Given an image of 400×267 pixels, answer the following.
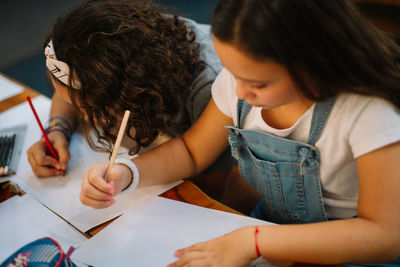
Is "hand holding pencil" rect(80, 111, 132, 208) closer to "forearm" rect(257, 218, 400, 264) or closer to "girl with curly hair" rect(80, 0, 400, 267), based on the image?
"girl with curly hair" rect(80, 0, 400, 267)

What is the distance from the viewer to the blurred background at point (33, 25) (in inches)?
86.7

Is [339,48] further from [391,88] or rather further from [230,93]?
[230,93]

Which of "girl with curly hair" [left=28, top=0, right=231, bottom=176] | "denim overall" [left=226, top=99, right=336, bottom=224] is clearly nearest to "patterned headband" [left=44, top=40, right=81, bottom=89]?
"girl with curly hair" [left=28, top=0, right=231, bottom=176]

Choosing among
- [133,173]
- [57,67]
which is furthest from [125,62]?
[133,173]

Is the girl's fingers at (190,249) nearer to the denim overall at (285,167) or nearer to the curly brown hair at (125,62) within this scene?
the denim overall at (285,167)

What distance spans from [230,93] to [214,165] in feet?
0.99

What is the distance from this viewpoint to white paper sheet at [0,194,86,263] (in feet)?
2.55

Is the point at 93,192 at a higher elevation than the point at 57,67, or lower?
lower

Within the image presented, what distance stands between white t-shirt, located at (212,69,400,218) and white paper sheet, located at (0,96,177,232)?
27 centimetres

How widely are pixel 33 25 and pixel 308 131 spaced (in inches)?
132

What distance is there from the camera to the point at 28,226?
2.70ft

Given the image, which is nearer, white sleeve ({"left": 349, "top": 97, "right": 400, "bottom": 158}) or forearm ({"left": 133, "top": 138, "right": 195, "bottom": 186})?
white sleeve ({"left": 349, "top": 97, "right": 400, "bottom": 158})

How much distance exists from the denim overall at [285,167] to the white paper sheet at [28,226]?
0.42 metres

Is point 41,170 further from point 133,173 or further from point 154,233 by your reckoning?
point 154,233
